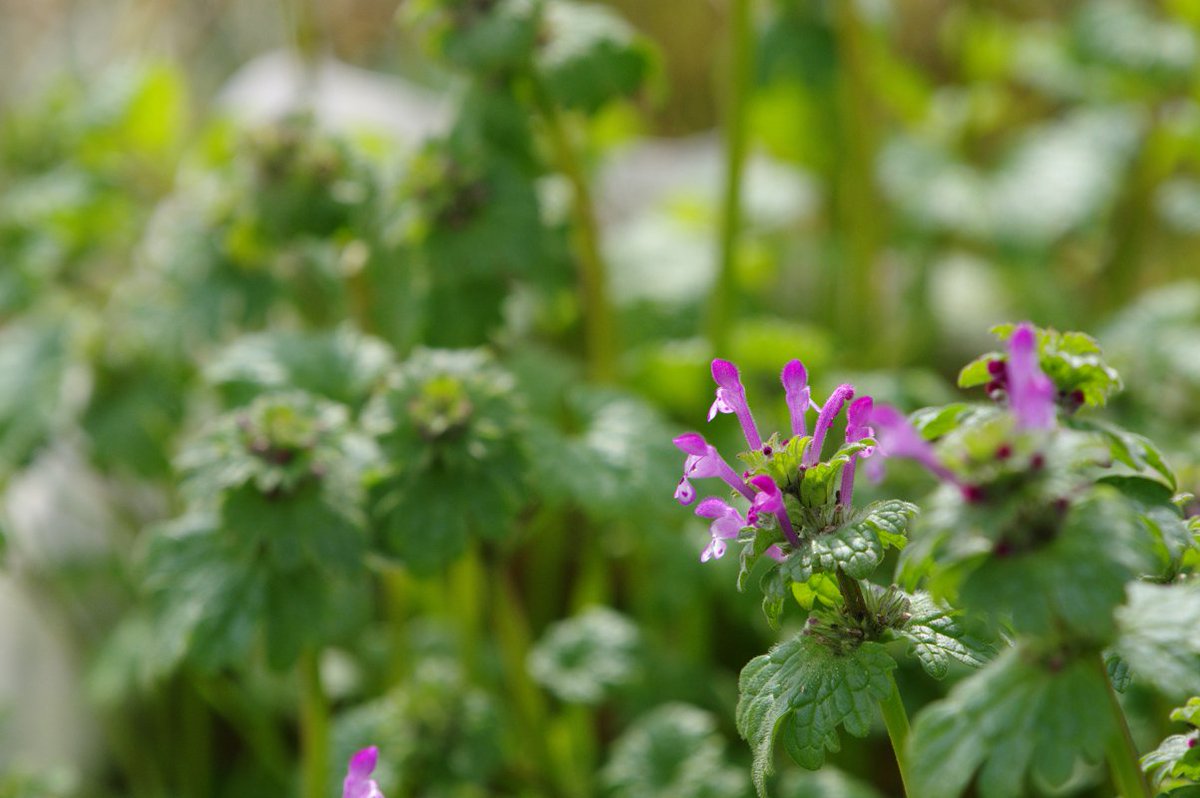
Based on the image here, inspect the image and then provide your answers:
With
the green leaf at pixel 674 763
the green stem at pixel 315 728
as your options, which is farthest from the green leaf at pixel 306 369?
the green leaf at pixel 674 763

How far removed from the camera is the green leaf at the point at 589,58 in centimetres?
165

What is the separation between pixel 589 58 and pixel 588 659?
773 millimetres

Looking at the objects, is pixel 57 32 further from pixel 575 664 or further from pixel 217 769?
pixel 575 664

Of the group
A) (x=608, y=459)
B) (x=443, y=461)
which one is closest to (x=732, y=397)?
(x=443, y=461)

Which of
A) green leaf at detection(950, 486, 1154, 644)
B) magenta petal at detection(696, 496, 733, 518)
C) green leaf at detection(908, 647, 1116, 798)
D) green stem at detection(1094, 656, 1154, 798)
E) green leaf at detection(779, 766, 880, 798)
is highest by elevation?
green leaf at detection(950, 486, 1154, 644)

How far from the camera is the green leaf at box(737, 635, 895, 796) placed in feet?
2.59

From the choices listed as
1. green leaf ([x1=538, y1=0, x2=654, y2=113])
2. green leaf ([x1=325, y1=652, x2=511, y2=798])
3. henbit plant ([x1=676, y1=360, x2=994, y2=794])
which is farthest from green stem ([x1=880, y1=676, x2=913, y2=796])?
green leaf ([x1=538, y1=0, x2=654, y2=113])

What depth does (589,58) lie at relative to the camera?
166 centimetres

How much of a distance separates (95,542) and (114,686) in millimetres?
437

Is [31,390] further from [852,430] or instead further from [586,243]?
[852,430]

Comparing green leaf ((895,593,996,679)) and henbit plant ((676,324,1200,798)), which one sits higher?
henbit plant ((676,324,1200,798))

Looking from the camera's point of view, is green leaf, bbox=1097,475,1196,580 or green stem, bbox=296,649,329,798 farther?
green stem, bbox=296,649,329,798

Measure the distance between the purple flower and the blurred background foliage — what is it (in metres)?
0.45

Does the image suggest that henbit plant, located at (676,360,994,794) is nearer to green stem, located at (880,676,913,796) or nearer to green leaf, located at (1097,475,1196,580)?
green stem, located at (880,676,913,796)
